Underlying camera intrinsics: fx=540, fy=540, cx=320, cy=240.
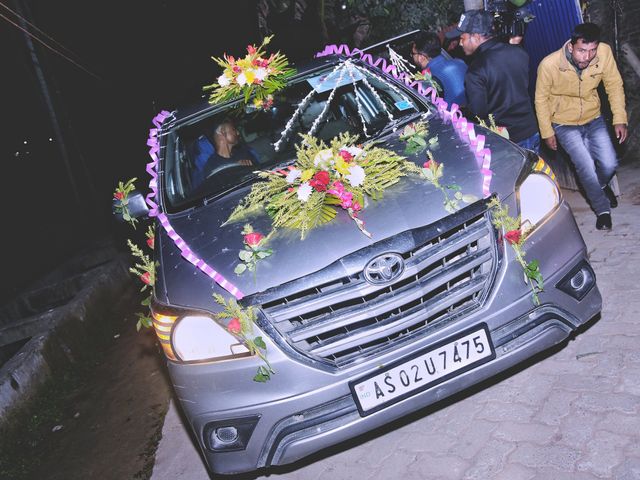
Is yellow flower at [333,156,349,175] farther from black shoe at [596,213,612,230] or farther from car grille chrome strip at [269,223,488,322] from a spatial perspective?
black shoe at [596,213,612,230]

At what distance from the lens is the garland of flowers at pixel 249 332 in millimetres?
2334

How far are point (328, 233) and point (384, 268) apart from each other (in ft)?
1.13

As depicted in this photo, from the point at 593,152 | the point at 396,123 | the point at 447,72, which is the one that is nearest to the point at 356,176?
the point at 396,123

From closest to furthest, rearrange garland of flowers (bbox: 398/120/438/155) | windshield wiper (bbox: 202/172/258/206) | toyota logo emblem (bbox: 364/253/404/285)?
toyota logo emblem (bbox: 364/253/404/285), garland of flowers (bbox: 398/120/438/155), windshield wiper (bbox: 202/172/258/206)

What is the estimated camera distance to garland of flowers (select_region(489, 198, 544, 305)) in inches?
95.6

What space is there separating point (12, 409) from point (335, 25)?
832 cm

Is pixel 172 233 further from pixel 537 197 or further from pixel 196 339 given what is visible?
pixel 537 197

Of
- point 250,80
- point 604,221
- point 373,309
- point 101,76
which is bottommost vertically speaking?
point 604,221

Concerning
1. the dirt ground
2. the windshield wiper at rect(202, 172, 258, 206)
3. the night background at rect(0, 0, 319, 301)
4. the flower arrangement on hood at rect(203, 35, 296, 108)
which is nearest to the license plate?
the windshield wiper at rect(202, 172, 258, 206)

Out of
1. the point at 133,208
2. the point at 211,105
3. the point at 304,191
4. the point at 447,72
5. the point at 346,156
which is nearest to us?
the point at 304,191

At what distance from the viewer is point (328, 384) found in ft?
7.71

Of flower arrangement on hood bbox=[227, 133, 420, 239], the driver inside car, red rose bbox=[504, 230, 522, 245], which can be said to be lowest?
red rose bbox=[504, 230, 522, 245]

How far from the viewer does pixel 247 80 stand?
12.4 feet

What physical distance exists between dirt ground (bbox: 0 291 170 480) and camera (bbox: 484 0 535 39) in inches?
184
